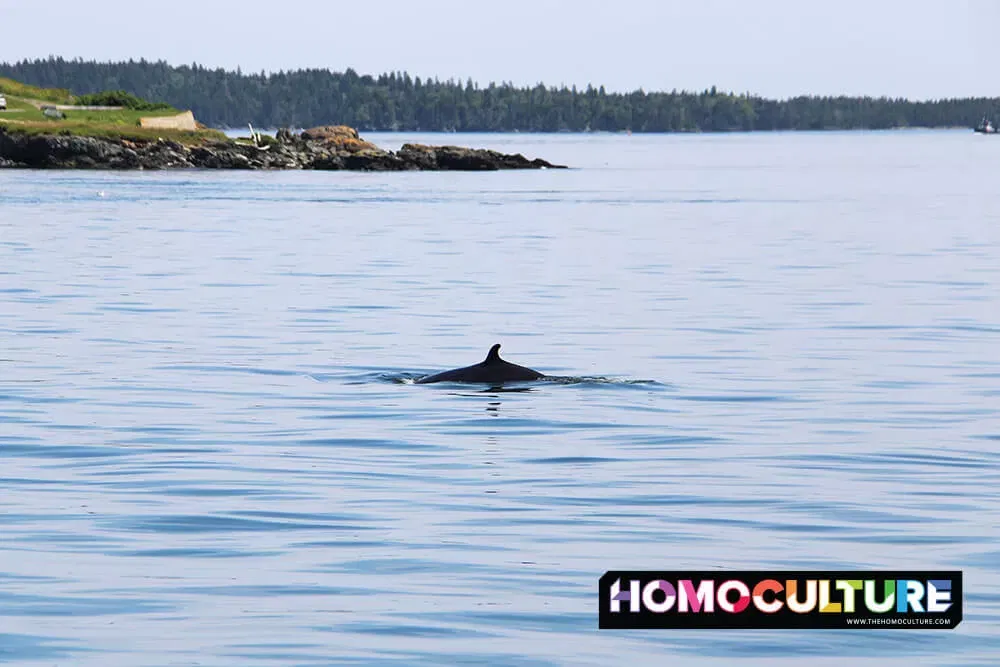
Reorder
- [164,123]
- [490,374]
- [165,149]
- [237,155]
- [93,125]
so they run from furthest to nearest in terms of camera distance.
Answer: [164,123] < [237,155] < [93,125] < [165,149] < [490,374]

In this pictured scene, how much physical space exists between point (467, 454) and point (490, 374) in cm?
602

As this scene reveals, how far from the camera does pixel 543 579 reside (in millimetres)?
14719

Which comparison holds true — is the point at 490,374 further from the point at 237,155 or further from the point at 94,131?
the point at 237,155

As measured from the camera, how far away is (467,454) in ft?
69.3

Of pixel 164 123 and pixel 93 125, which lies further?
pixel 164 123

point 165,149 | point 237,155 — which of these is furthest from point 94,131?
point 237,155

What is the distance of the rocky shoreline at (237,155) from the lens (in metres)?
166

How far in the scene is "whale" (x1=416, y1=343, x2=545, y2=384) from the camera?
27.0 meters

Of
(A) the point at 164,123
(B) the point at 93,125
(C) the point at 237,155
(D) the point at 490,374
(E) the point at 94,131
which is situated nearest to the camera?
(D) the point at 490,374

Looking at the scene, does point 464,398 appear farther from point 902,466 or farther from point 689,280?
point 689,280

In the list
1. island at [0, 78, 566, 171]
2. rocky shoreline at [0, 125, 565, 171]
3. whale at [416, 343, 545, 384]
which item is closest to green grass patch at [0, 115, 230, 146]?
island at [0, 78, 566, 171]

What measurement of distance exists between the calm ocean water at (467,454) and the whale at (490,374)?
50 centimetres

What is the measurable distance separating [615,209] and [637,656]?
3355 inches

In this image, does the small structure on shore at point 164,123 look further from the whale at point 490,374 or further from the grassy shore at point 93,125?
the whale at point 490,374
